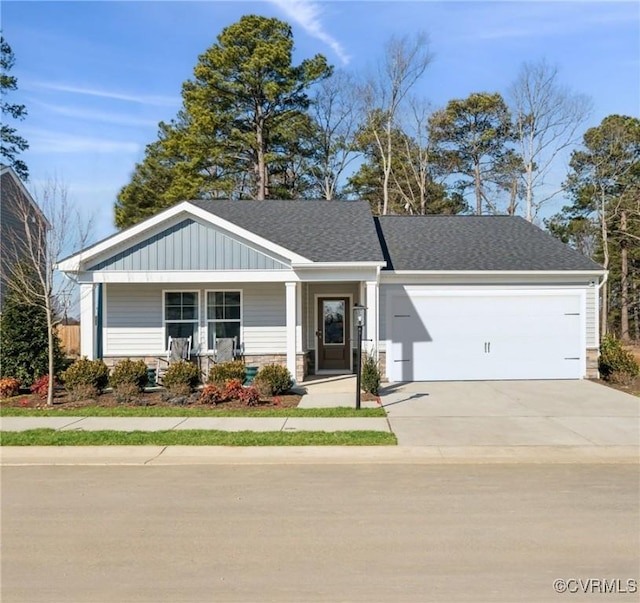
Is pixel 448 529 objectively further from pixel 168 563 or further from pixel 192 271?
pixel 192 271

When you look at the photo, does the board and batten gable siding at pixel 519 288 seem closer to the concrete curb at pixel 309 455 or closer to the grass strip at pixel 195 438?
the grass strip at pixel 195 438

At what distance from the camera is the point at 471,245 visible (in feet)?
52.6

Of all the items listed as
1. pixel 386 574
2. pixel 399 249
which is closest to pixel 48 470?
pixel 386 574

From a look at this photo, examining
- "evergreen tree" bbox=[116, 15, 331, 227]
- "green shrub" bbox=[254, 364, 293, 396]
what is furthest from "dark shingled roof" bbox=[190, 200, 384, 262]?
"evergreen tree" bbox=[116, 15, 331, 227]

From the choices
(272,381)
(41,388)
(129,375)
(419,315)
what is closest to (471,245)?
(419,315)

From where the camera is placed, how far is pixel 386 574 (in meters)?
4.21

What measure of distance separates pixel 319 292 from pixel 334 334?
129cm

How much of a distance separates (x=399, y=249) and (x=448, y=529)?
36.3 ft

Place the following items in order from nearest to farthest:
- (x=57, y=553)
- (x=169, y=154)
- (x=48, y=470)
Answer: (x=57, y=553) → (x=48, y=470) → (x=169, y=154)

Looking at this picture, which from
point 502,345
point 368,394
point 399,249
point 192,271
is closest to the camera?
point 368,394

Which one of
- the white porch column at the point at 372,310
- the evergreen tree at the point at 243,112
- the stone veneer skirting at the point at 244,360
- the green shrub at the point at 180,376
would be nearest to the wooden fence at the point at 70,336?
the evergreen tree at the point at 243,112

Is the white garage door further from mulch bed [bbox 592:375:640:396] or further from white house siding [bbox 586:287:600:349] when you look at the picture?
mulch bed [bbox 592:375:640:396]

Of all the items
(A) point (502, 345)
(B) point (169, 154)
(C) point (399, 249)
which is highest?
(B) point (169, 154)

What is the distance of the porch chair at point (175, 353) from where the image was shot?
14.1m
